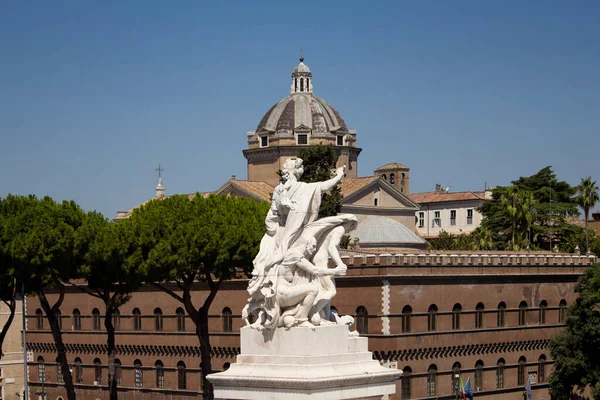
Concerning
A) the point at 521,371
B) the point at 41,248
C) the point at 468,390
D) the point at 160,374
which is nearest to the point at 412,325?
the point at 468,390

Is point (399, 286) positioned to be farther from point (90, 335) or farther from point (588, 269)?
point (90, 335)

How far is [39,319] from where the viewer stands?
265 feet

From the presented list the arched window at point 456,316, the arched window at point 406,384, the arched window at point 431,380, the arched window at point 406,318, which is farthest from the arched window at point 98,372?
the arched window at point 456,316

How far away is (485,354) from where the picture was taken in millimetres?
66625

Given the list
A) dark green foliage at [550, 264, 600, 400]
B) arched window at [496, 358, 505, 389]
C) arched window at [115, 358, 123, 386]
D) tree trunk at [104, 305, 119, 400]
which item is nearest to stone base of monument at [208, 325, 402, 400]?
tree trunk at [104, 305, 119, 400]

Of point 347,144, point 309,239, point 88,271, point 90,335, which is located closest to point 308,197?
point 309,239

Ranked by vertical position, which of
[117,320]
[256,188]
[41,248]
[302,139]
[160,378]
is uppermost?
[302,139]

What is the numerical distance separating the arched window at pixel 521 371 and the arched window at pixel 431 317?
6.80 m

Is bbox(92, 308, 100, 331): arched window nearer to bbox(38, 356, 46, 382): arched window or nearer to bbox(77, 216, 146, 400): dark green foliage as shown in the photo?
bbox(38, 356, 46, 382): arched window

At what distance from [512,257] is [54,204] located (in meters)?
23.4

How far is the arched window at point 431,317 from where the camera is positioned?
6401 centimetres

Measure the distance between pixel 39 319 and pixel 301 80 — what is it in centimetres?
4242

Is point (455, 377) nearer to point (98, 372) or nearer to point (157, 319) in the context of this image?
point (157, 319)

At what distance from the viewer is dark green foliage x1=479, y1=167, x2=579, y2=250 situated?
10094 cm
